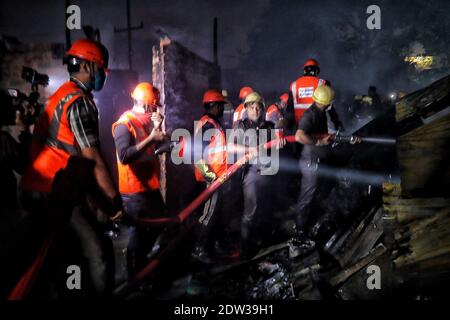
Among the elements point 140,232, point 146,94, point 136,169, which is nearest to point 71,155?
point 136,169

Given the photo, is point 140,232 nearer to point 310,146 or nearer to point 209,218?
point 209,218

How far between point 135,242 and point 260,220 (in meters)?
2.69

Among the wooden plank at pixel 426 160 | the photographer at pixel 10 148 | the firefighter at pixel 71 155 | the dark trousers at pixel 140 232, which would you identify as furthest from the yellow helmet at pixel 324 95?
the photographer at pixel 10 148

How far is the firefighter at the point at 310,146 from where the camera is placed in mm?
4695

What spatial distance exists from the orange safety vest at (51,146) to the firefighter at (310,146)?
3283 mm

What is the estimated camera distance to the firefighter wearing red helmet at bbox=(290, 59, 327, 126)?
225 inches

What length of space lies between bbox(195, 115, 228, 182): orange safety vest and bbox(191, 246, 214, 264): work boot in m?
1.21

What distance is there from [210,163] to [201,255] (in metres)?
1.42

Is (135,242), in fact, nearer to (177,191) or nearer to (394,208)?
(177,191)

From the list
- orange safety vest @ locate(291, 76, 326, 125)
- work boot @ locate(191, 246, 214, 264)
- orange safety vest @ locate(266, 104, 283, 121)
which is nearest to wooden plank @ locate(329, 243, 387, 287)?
work boot @ locate(191, 246, 214, 264)

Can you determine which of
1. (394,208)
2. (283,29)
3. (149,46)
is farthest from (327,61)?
(394,208)

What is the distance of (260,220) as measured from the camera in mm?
5586

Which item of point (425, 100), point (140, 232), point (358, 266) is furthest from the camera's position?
point (140, 232)

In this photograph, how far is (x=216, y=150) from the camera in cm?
440
